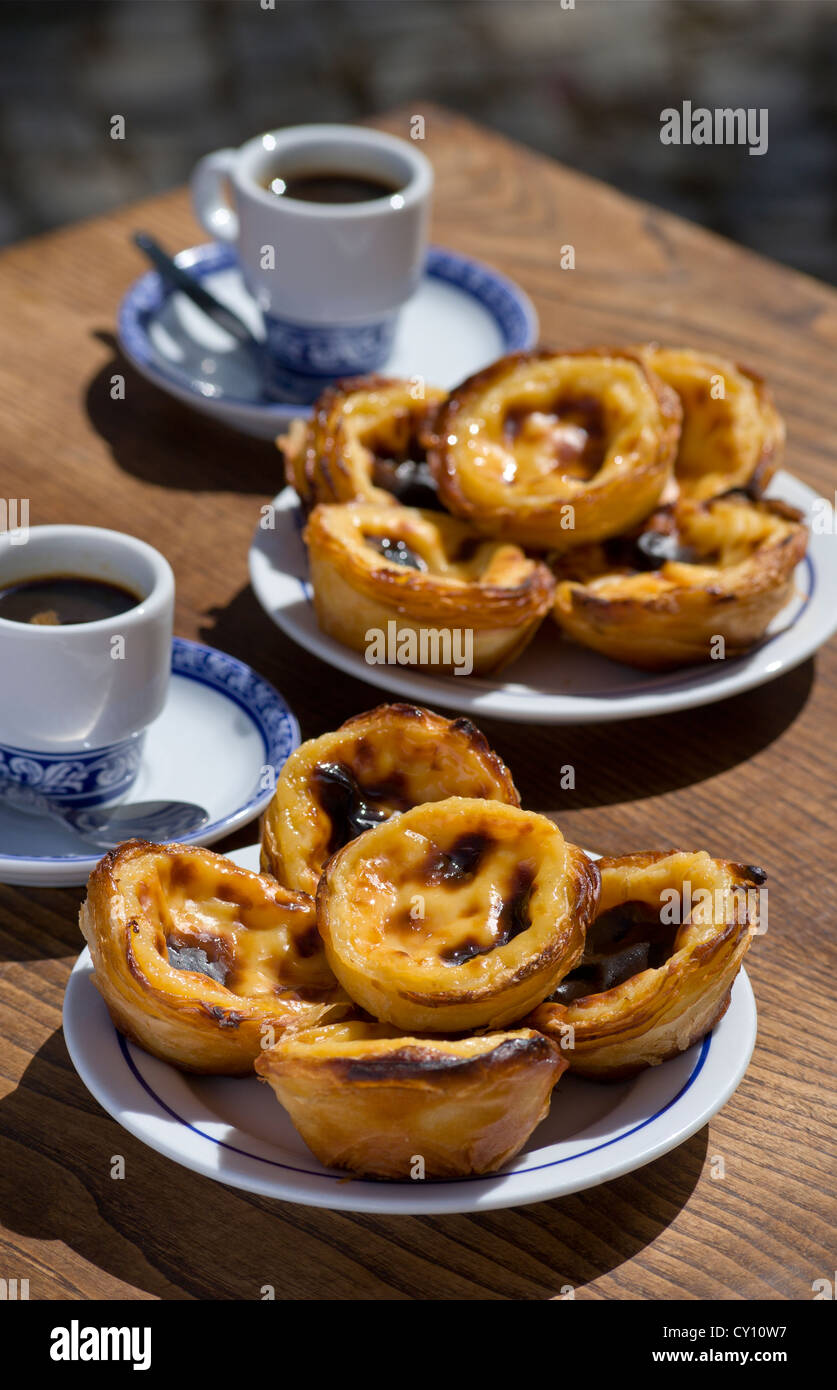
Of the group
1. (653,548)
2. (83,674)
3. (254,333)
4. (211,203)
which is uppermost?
(211,203)

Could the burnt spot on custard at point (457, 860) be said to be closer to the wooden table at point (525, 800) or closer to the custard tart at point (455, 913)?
the custard tart at point (455, 913)

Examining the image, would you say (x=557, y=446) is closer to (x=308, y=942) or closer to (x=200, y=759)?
(x=200, y=759)

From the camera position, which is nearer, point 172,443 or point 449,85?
point 172,443

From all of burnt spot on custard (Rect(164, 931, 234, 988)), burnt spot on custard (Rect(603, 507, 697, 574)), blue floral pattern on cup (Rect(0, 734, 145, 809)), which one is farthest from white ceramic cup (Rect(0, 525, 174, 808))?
burnt spot on custard (Rect(603, 507, 697, 574))

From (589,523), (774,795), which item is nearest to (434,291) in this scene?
(589,523)

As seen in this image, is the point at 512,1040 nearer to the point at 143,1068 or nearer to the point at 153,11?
the point at 143,1068

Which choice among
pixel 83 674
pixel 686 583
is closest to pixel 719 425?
pixel 686 583
